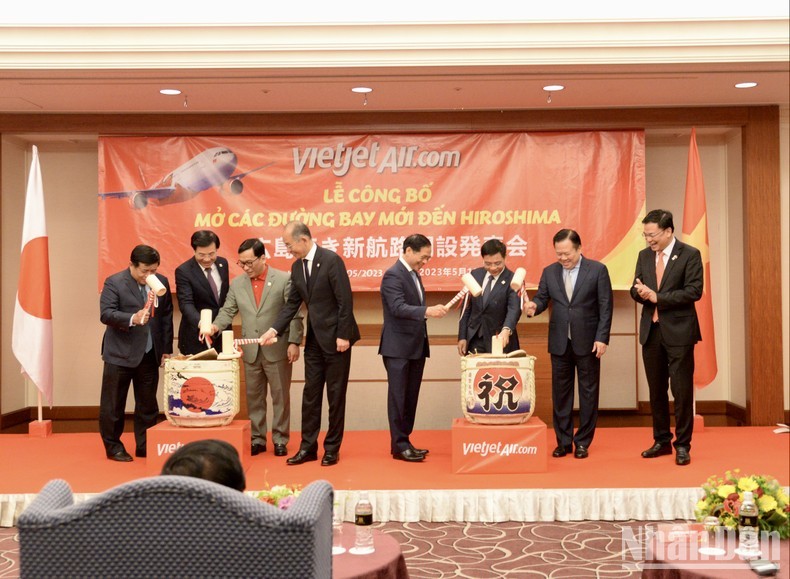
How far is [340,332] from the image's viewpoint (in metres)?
5.38

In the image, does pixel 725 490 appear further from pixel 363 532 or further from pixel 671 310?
pixel 671 310

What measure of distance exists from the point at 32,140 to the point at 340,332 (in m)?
3.60

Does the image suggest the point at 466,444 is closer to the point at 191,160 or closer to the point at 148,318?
the point at 148,318

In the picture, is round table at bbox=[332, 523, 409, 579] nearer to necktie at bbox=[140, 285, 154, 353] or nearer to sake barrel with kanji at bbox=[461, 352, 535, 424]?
sake barrel with kanji at bbox=[461, 352, 535, 424]

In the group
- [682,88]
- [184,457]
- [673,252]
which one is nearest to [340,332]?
[673,252]

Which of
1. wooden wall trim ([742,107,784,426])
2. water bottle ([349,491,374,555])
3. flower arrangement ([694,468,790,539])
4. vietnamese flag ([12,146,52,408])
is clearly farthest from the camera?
wooden wall trim ([742,107,784,426])

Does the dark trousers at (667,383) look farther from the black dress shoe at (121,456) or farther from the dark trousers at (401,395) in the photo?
the black dress shoe at (121,456)

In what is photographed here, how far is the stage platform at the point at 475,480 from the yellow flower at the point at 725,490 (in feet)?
5.17

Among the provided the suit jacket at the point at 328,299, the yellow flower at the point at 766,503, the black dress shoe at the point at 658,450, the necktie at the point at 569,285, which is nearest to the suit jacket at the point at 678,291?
the necktie at the point at 569,285

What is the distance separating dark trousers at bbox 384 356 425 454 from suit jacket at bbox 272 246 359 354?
1.08 ft

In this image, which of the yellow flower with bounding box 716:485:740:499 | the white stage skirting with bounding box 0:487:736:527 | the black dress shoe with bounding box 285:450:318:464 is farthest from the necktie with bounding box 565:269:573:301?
the yellow flower with bounding box 716:485:740:499

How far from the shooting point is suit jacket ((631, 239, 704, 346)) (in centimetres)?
517

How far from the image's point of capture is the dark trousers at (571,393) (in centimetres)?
561

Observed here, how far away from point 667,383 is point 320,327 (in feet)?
6.76
